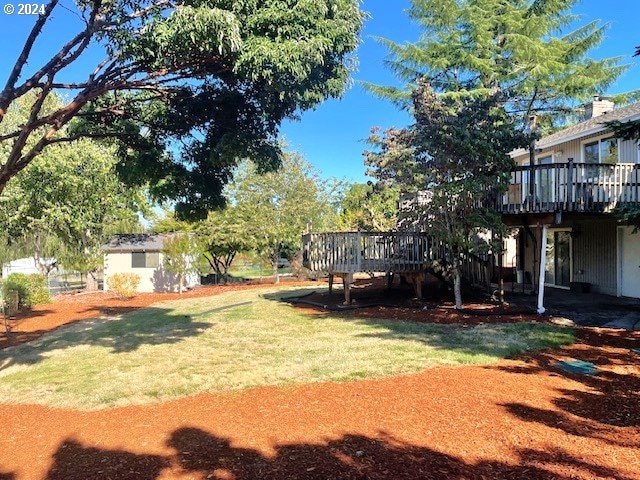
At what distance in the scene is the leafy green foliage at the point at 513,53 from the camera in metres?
23.9

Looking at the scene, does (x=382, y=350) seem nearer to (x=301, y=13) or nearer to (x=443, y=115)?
(x=301, y=13)

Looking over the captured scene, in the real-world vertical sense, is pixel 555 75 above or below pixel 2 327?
above

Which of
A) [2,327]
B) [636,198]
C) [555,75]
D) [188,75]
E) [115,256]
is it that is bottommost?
[2,327]

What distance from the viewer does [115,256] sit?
80.6 feet

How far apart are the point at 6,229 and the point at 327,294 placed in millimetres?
15117

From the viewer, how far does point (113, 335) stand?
38.9ft

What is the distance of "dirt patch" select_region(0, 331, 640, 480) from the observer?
398cm

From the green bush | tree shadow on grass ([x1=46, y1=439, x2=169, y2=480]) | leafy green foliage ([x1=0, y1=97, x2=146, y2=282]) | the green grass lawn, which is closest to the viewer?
tree shadow on grass ([x1=46, y1=439, x2=169, y2=480])

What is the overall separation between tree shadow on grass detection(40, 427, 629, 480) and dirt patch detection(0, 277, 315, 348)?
29.6 feet

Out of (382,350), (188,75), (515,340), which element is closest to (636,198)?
(515,340)

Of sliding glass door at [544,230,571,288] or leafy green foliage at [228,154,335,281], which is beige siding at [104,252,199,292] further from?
sliding glass door at [544,230,571,288]

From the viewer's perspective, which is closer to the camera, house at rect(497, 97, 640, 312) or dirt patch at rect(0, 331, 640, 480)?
dirt patch at rect(0, 331, 640, 480)

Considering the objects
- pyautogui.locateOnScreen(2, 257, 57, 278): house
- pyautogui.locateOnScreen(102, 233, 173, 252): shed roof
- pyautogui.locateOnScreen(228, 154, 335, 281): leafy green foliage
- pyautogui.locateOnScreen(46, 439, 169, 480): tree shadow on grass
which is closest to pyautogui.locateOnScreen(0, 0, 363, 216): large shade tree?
pyautogui.locateOnScreen(46, 439, 169, 480): tree shadow on grass

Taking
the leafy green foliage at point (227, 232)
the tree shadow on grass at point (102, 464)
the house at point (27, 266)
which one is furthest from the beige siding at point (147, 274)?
the tree shadow on grass at point (102, 464)
